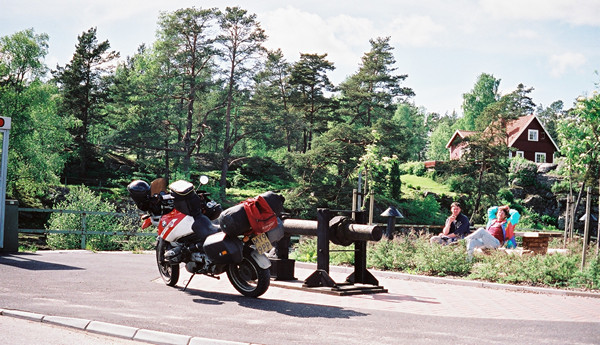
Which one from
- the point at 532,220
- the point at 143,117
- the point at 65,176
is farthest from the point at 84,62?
the point at 532,220

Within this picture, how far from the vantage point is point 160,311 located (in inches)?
290

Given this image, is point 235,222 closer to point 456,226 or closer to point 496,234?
point 456,226

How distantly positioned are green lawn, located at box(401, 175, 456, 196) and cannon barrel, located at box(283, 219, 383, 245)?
161ft

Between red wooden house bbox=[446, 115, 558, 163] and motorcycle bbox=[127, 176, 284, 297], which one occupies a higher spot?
red wooden house bbox=[446, 115, 558, 163]

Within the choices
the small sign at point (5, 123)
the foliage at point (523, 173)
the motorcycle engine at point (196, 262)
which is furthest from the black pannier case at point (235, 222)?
the foliage at point (523, 173)

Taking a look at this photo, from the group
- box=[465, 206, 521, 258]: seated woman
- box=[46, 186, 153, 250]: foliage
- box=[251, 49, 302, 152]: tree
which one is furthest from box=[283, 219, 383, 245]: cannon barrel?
box=[251, 49, 302, 152]: tree

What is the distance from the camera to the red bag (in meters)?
8.45

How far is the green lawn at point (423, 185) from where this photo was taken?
2372 inches

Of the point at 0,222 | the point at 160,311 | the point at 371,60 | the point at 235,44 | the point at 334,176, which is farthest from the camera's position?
the point at 371,60

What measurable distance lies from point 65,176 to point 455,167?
34.0m

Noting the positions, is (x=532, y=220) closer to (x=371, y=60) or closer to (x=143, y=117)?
(x=371, y=60)

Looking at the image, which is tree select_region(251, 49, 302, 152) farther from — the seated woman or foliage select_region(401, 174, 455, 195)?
the seated woman

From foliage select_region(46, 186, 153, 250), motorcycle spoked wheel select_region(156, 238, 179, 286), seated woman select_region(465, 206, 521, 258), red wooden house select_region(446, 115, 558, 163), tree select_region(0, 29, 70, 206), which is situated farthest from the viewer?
red wooden house select_region(446, 115, 558, 163)

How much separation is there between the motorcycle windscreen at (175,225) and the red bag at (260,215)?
3.86 ft
